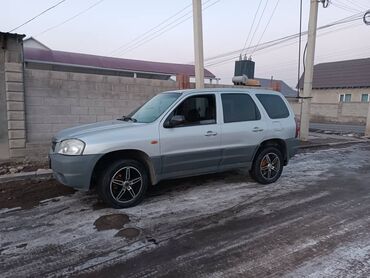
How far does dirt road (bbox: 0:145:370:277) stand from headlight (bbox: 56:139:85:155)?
0.94 m

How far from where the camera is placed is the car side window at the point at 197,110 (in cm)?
555

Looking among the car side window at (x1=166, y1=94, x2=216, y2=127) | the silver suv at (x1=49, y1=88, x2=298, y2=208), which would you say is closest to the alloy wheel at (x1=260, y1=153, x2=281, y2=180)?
the silver suv at (x1=49, y1=88, x2=298, y2=208)

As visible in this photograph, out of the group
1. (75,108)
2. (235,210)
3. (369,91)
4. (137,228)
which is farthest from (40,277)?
(369,91)

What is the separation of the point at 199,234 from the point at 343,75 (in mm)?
41986

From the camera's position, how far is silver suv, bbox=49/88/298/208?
15.9ft

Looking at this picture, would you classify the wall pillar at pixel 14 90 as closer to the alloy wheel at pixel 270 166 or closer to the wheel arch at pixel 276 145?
the wheel arch at pixel 276 145

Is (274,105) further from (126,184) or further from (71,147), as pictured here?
(71,147)

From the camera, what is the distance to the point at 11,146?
7781 mm

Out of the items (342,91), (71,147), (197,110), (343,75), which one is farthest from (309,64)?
(343,75)

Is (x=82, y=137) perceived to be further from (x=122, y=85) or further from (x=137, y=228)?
(x=122, y=85)

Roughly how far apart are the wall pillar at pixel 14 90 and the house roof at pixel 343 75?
33520mm

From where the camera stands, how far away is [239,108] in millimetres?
6230

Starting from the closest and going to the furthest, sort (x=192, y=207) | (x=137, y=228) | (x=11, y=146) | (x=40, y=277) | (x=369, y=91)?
(x=40, y=277) < (x=137, y=228) < (x=192, y=207) < (x=11, y=146) < (x=369, y=91)

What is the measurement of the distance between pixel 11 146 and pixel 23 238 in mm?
4465
